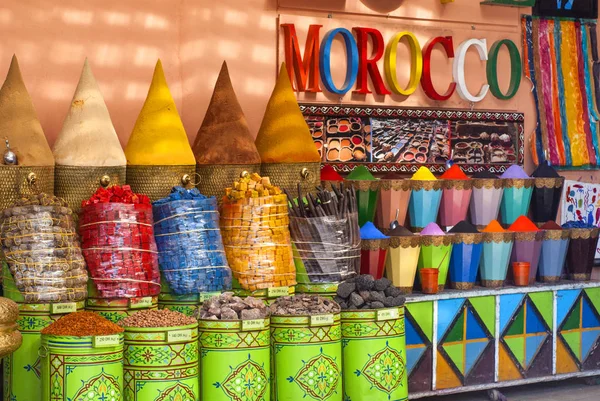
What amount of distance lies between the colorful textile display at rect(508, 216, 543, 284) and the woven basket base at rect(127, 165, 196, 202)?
202 centimetres

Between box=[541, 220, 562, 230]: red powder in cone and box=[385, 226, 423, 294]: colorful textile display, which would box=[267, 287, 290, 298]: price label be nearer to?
box=[385, 226, 423, 294]: colorful textile display

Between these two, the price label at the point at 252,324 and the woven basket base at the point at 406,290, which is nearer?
the price label at the point at 252,324

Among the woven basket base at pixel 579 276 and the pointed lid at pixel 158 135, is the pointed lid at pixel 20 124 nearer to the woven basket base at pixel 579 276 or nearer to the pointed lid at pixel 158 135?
the pointed lid at pixel 158 135

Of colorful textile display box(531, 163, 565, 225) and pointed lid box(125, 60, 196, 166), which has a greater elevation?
pointed lid box(125, 60, 196, 166)

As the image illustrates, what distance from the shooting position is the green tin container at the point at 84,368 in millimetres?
4137

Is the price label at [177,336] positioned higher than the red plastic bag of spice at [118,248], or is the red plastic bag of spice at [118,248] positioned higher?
the red plastic bag of spice at [118,248]

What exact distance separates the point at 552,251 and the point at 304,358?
2.15 metres

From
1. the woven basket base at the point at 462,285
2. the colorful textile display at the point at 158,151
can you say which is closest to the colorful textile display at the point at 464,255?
the woven basket base at the point at 462,285

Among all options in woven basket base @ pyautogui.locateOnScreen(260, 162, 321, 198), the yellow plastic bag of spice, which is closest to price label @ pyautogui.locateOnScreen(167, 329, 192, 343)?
the yellow plastic bag of spice

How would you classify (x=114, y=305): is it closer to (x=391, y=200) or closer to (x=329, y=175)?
(x=329, y=175)

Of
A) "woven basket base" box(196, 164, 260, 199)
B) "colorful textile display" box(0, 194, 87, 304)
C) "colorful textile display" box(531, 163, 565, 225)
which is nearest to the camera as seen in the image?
"colorful textile display" box(0, 194, 87, 304)

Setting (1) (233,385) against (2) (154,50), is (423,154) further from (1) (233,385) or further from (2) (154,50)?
(1) (233,385)

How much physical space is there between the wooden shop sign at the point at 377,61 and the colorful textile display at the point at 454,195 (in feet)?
1.79

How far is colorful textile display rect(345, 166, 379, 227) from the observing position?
5.92 metres
